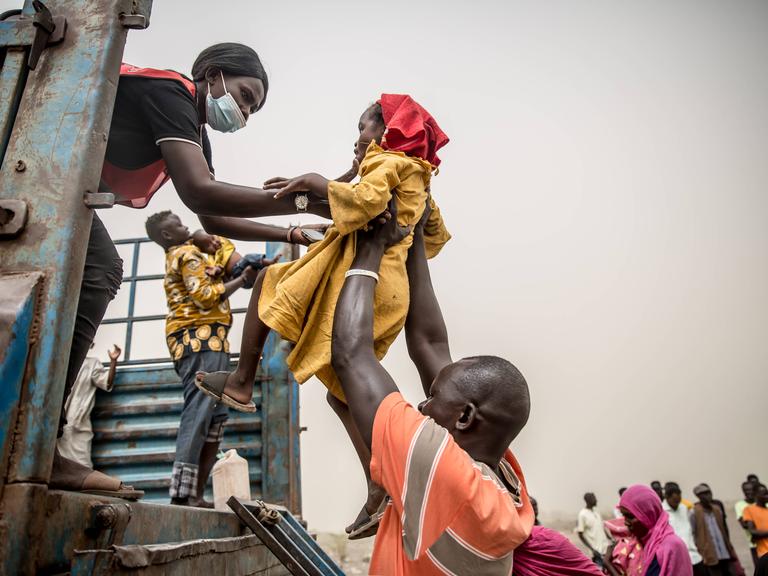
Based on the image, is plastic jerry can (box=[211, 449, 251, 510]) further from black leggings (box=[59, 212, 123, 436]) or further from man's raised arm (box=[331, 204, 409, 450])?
man's raised arm (box=[331, 204, 409, 450])

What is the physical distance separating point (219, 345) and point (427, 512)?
3.04m

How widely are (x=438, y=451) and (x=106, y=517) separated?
749 millimetres

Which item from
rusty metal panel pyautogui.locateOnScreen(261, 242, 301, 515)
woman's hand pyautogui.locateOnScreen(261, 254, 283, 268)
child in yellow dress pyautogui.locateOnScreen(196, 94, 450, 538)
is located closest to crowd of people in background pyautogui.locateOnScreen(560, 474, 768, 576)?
rusty metal panel pyautogui.locateOnScreen(261, 242, 301, 515)

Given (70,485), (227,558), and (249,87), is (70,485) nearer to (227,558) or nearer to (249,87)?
(227,558)

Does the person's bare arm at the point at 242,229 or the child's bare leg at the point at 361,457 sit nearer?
the child's bare leg at the point at 361,457

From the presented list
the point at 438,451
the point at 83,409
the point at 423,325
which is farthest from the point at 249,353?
the point at 83,409

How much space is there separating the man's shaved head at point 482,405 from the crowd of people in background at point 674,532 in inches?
111

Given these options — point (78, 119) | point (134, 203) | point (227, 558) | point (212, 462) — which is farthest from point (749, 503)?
point (78, 119)

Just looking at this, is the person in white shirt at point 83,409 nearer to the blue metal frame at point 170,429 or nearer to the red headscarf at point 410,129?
the blue metal frame at point 170,429

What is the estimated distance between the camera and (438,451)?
55.6 inches

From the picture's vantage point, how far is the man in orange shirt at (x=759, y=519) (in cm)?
725

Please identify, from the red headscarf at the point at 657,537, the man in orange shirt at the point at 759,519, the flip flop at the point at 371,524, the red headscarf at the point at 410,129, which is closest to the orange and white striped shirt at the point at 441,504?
the flip flop at the point at 371,524

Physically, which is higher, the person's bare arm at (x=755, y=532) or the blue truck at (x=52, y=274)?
the blue truck at (x=52, y=274)

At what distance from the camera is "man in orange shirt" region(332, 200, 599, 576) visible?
1.40 metres
